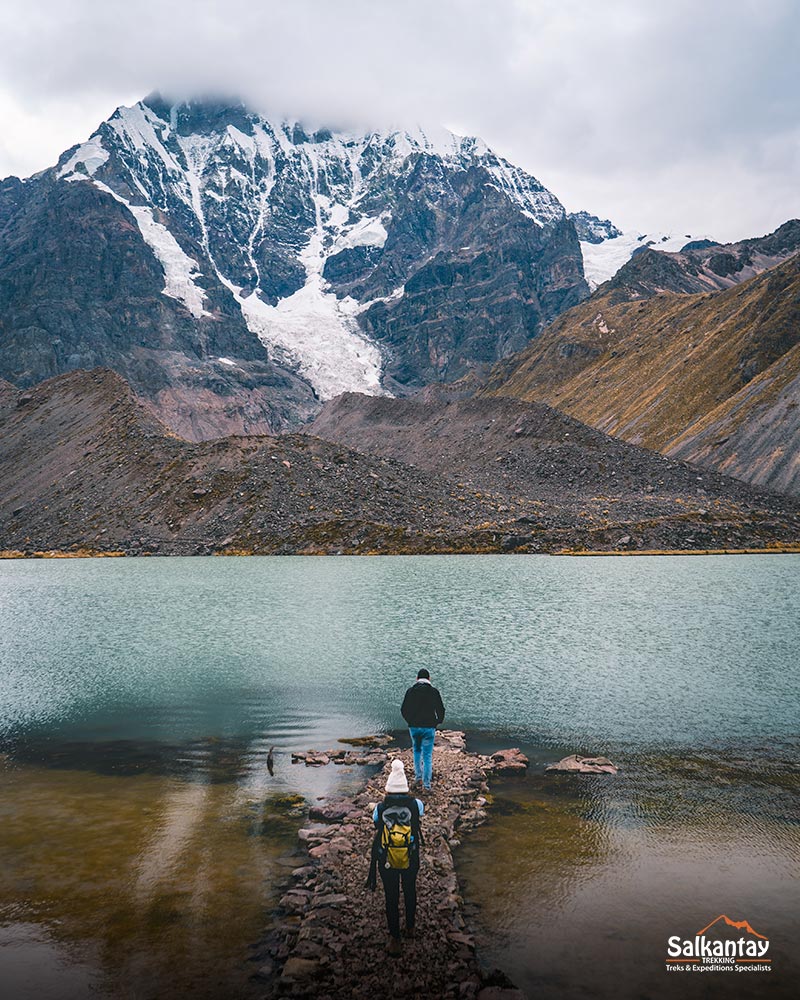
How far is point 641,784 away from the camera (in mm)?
21734

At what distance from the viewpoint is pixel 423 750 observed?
21.1m

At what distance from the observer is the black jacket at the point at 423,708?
20484 millimetres

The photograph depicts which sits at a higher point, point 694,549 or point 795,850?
point 694,549

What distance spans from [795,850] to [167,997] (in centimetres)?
1347

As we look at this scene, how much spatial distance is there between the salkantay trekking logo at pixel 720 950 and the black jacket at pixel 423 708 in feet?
Result: 27.3

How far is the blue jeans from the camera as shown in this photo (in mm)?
20906

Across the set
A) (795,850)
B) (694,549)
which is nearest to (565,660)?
(795,850)

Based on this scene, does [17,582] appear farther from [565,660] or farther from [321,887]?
[321,887]

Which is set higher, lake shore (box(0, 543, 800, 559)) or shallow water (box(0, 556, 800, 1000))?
lake shore (box(0, 543, 800, 559))

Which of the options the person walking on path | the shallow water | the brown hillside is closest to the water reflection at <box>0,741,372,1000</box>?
the shallow water

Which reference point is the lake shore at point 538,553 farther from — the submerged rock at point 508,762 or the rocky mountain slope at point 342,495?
the submerged rock at point 508,762

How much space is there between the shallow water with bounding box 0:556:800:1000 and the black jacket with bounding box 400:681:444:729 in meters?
2.95

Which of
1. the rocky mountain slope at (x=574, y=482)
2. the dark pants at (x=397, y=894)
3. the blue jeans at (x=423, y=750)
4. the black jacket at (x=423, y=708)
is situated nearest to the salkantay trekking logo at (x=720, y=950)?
the dark pants at (x=397, y=894)

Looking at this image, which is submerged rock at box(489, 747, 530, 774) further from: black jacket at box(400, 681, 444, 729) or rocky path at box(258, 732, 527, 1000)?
black jacket at box(400, 681, 444, 729)
